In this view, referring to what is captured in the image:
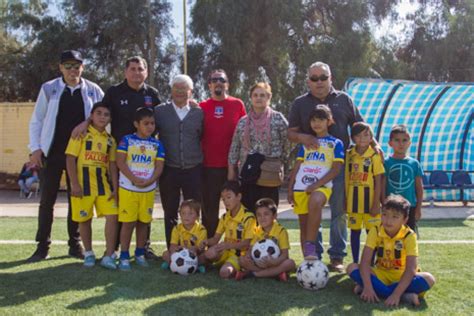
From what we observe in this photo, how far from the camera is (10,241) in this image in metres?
7.08

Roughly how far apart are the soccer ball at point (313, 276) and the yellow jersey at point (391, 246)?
1.57 feet

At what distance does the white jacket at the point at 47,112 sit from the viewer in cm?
556

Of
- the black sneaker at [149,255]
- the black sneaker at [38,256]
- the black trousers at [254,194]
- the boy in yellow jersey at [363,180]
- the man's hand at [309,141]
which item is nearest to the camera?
the man's hand at [309,141]

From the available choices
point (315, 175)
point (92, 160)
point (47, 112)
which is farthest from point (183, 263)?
point (47, 112)

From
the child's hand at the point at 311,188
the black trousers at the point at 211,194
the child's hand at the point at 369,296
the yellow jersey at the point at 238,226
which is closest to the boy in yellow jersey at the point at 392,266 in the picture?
the child's hand at the point at 369,296

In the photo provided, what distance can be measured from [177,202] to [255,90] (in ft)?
5.03

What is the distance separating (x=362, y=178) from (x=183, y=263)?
198cm

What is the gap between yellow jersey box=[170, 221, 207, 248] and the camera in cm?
520

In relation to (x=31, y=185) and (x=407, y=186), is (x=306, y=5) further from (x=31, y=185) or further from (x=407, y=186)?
(x=407, y=186)

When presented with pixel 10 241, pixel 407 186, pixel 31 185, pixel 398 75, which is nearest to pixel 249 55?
pixel 398 75

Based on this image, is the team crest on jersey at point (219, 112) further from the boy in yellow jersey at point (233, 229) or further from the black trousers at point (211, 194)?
the boy in yellow jersey at point (233, 229)

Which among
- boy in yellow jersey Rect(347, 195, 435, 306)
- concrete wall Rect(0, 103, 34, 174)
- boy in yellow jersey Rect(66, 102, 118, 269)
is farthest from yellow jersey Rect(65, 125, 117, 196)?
concrete wall Rect(0, 103, 34, 174)

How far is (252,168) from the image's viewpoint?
16.6 feet

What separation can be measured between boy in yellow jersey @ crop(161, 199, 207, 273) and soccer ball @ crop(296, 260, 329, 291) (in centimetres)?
115
